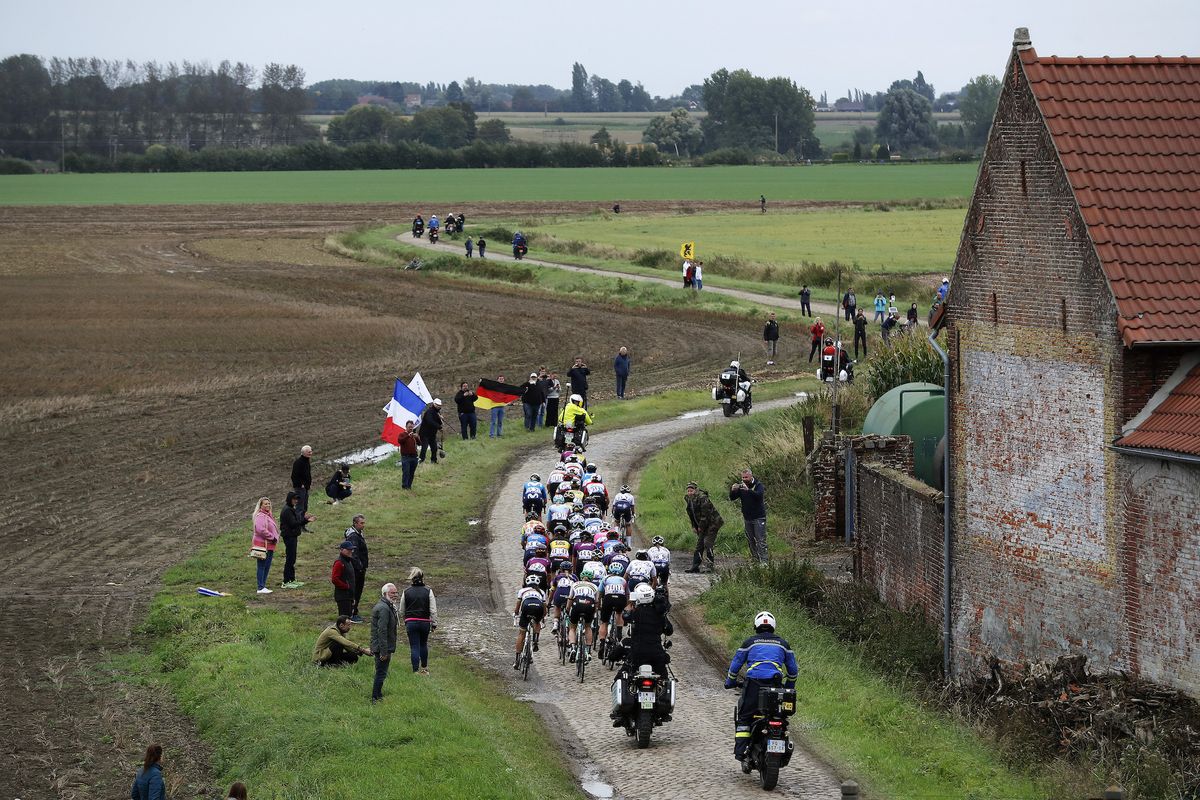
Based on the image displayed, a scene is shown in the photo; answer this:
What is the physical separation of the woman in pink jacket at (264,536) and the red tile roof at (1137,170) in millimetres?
13679

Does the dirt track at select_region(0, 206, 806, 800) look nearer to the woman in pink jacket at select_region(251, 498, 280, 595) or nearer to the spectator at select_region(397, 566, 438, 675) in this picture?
the woman in pink jacket at select_region(251, 498, 280, 595)

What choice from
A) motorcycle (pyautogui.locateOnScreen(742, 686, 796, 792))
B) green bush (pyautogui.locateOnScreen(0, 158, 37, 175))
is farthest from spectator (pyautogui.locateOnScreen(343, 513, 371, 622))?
green bush (pyautogui.locateOnScreen(0, 158, 37, 175))

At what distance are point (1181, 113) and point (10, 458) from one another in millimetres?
27919

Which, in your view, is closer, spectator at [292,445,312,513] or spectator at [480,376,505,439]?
spectator at [292,445,312,513]

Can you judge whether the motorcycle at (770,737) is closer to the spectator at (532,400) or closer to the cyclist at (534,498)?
the cyclist at (534,498)

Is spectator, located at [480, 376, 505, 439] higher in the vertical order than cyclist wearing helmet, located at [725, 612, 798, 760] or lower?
lower

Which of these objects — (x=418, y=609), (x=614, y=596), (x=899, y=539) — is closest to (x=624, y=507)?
(x=899, y=539)

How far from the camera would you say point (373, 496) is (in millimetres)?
33719

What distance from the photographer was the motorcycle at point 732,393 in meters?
43.8

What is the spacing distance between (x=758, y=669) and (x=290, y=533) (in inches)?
474

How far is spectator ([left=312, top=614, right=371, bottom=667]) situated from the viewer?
66.7 feet

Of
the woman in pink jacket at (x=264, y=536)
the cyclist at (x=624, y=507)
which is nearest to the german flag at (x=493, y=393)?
the cyclist at (x=624, y=507)

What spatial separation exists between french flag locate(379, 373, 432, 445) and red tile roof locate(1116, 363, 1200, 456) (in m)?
19.9

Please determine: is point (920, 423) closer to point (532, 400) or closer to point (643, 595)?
point (643, 595)
